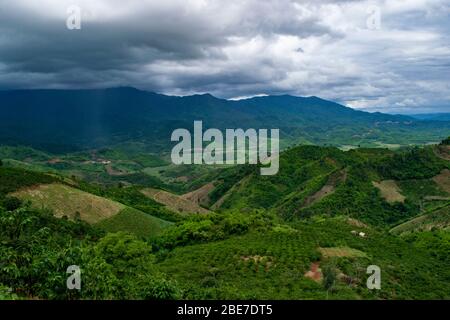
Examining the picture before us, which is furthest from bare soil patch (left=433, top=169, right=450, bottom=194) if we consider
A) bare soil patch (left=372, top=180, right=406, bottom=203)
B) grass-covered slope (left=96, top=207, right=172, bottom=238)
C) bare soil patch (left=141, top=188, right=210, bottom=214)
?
grass-covered slope (left=96, top=207, right=172, bottom=238)

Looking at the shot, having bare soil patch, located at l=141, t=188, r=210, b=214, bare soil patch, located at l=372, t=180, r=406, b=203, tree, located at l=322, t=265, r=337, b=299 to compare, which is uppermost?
tree, located at l=322, t=265, r=337, b=299

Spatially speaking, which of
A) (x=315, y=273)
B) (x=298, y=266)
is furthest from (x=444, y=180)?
(x=315, y=273)

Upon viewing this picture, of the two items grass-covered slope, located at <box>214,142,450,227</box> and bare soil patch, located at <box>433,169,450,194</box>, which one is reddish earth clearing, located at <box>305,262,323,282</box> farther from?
bare soil patch, located at <box>433,169,450,194</box>

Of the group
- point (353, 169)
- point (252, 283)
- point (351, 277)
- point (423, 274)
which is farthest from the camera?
point (353, 169)

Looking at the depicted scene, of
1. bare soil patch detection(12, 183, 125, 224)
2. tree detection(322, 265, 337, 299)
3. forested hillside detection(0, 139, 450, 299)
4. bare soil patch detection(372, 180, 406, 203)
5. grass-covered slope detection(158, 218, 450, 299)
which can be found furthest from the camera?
bare soil patch detection(372, 180, 406, 203)

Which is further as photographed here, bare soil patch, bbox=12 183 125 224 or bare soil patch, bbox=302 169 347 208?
bare soil patch, bbox=302 169 347 208

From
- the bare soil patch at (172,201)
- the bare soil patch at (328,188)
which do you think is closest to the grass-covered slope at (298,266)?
the bare soil patch at (172,201)

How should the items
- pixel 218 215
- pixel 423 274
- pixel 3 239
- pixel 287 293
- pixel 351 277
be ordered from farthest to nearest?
1. pixel 218 215
2. pixel 423 274
3. pixel 351 277
4. pixel 287 293
5. pixel 3 239

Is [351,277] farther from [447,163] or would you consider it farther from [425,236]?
[447,163]

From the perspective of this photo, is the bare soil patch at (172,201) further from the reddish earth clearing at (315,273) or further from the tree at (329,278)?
the tree at (329,278)

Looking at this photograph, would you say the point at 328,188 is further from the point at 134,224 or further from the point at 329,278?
the point at 329,278
